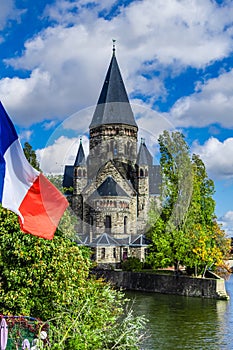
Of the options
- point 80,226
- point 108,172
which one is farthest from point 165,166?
point 108,172

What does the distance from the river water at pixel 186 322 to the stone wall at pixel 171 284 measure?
3.62ft

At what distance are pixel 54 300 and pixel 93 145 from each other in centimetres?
542

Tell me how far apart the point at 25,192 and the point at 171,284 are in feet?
119

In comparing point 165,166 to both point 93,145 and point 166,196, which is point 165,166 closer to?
point 166,196

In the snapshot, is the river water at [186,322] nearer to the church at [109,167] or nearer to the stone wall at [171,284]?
the stone wall at [171,284]

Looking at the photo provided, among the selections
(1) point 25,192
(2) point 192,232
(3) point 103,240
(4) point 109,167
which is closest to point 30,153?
(2) point 192,232

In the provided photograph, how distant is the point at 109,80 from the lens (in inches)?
2322

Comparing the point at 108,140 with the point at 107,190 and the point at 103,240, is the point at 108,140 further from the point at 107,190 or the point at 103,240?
the point at 103,240

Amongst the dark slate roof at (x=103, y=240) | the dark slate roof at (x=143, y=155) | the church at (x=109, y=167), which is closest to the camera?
the church at (x=109, y=167)

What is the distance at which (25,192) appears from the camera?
8.81 meters

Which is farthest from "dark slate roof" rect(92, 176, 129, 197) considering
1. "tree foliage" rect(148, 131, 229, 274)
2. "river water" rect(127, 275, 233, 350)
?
"tree foliage" rect(148, 131, 229, 274)

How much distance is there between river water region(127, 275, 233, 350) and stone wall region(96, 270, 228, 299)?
1.10 m

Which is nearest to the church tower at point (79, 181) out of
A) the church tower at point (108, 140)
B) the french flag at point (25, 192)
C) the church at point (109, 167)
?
the church at point (109, 167)

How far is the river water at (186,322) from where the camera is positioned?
23.1 meters
